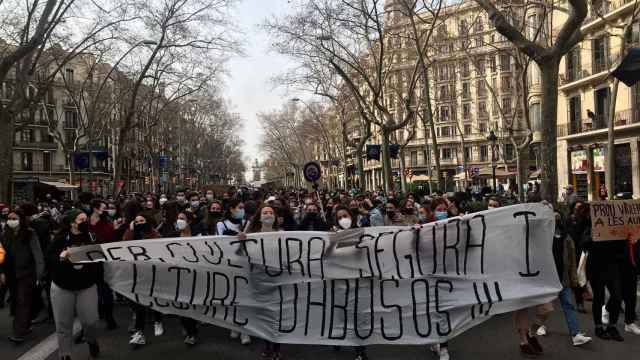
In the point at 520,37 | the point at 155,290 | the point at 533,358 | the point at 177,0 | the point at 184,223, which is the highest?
the point at 177,0

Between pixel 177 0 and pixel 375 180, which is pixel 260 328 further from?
pixel 375 180

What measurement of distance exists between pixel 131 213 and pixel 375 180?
7755 cm

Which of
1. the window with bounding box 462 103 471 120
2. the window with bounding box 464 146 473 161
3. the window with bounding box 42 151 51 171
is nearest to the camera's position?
the window with bounding box 42 151 51 171

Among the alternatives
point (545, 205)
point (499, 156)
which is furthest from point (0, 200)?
point (499, 156)

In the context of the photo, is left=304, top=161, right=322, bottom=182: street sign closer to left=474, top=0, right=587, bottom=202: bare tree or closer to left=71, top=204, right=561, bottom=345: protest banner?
left=474, top=0, right=587, bottom=202: bare tree

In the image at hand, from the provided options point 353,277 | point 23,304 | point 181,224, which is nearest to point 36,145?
point 23,304

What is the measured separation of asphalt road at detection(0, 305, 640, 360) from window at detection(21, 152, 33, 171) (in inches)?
2322

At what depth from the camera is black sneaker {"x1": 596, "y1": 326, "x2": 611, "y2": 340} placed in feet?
20.0

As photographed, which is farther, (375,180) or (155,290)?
(375,180)

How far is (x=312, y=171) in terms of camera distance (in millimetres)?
12031

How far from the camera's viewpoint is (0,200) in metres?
18.1

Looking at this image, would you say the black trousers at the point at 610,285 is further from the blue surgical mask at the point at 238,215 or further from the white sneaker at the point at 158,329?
the white sneaker at the point at 158,329

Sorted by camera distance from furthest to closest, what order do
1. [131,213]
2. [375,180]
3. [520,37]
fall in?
[375,180], [520,37], [131,213]

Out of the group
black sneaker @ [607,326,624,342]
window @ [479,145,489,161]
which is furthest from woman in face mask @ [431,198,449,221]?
window @ [479,145,489,161]
